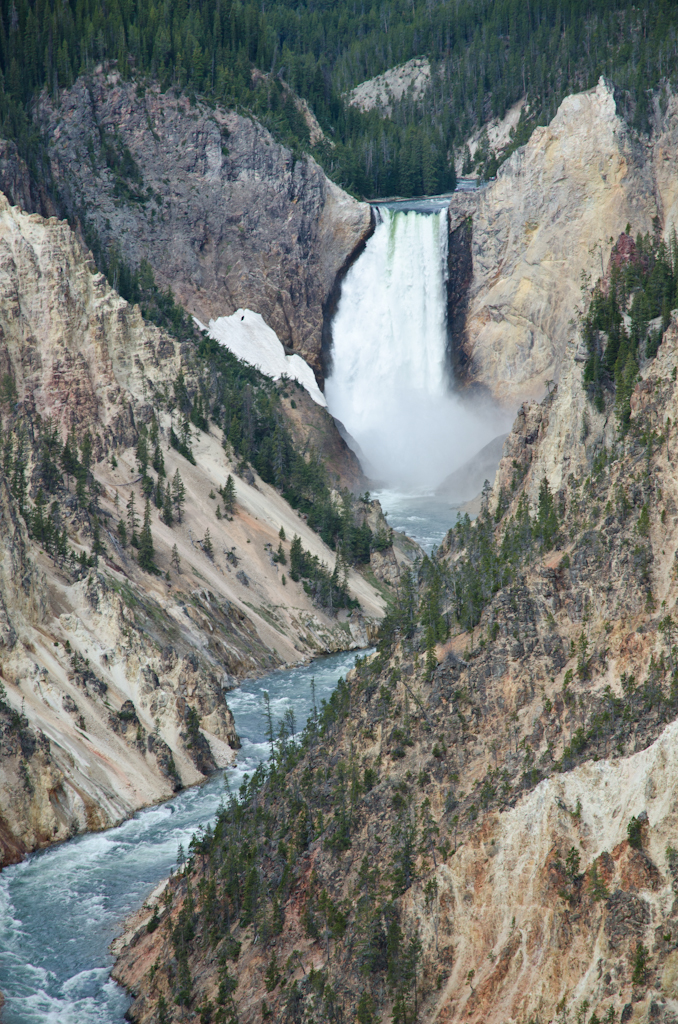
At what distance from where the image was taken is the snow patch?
108688mm

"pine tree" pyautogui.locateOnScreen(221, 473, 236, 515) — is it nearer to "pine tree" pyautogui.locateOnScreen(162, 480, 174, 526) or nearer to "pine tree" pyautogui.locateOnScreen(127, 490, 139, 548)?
"pine tree" pyautogui.locateOnScreen(162, 480, 174, 526)

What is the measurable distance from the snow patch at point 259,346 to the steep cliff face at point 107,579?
12.9 meters

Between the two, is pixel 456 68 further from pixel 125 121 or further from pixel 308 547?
pixel 308 547

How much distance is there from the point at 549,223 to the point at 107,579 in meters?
73.4

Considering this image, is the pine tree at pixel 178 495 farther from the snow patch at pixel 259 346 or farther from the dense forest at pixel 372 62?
the dense forest at pixel 372 62

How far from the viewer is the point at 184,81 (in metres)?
113

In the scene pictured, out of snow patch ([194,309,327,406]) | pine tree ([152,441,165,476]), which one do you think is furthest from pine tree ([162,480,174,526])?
snow patch ([194,309,327,406])

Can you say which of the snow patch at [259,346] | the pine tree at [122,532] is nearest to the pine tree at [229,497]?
the pine tree at [122,532]

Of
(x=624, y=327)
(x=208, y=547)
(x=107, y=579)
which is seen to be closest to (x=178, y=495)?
(x=208, y=547)

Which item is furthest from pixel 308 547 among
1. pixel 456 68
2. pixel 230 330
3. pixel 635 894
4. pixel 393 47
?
pixel 393 47

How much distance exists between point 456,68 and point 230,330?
64.5 meters

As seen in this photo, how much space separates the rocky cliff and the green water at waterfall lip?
4.11 ft

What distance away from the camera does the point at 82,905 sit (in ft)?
122

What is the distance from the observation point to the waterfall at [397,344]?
400 feet
